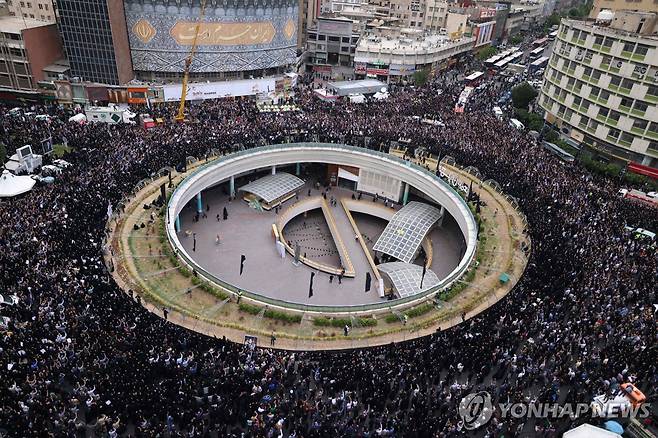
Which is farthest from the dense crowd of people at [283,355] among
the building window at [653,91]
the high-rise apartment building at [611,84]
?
the building window at [653,91]

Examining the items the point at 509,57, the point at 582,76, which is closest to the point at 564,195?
the point at 582,76

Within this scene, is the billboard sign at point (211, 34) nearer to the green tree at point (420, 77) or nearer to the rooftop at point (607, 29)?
the green tree at point (420, 77)

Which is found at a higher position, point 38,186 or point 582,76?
point 582,76

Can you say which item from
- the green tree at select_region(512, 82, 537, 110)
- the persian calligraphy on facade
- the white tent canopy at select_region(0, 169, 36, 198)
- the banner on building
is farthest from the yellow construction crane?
the green tree at select_region(512, 82, 537, 110)

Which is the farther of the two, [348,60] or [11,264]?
[348,60]

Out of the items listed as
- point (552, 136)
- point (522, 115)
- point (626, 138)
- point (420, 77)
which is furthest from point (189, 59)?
point (626, 138)

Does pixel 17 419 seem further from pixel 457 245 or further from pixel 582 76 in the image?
pixel 582 76
